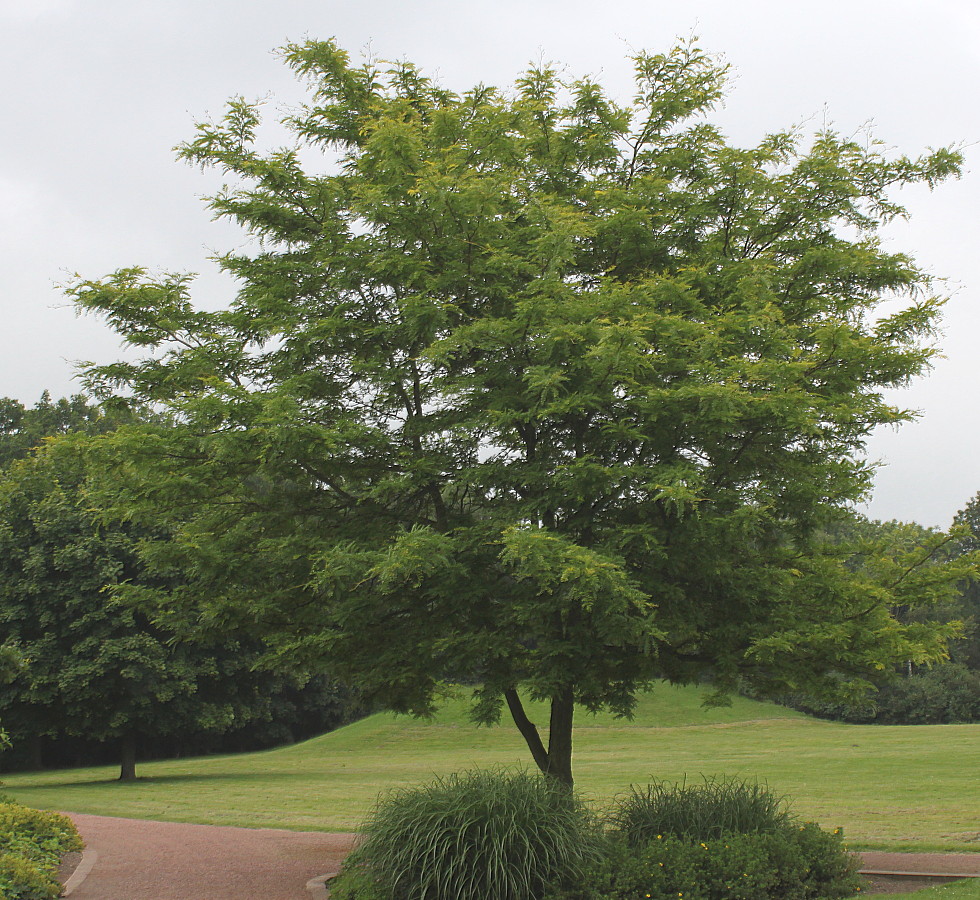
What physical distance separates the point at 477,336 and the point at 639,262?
9.59 feet

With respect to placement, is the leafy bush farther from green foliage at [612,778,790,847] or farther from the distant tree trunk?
the distant tree trunk

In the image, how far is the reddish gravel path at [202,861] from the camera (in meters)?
9.56

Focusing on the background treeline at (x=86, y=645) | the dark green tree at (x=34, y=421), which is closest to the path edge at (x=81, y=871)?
the background treeline at (x=86, y=645)

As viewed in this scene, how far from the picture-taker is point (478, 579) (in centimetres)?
877

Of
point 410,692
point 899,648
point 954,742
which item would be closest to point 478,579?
point 410,692

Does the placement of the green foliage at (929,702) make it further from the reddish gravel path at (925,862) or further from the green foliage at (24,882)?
the green foliage at (24,882)

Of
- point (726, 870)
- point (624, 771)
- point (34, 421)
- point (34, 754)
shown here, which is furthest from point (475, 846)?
point (34, 421)

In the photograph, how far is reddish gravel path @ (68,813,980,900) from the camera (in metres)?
9.54

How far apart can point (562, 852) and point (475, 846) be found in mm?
822

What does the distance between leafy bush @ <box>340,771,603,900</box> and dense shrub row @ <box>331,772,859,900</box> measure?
12 mm

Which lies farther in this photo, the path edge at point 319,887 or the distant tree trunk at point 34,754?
the distant tree trunk at point 34,754

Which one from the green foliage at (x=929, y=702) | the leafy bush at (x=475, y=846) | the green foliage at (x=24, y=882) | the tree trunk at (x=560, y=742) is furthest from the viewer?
the green foliage at (x=929, y=702)

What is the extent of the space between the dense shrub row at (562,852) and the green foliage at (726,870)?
0.4 inches

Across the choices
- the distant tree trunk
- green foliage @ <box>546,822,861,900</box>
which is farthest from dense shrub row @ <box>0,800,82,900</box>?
the distant tree trunk
